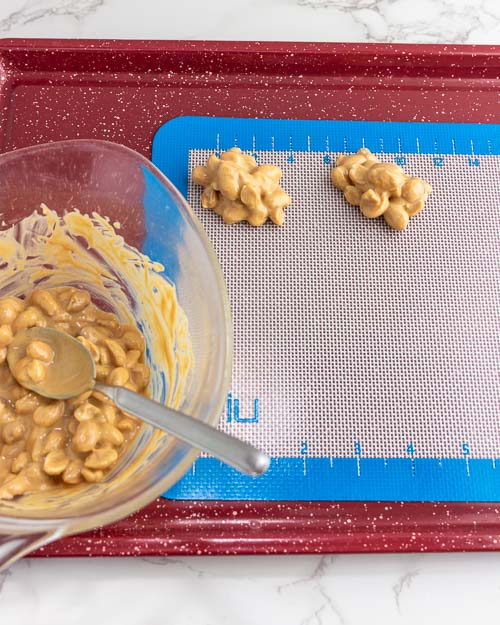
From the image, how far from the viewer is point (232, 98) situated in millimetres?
956

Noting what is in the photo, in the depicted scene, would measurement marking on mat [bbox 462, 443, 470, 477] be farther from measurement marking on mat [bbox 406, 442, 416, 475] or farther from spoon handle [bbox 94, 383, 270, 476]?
spoon handle [bbox 94, 383, 270, 476]

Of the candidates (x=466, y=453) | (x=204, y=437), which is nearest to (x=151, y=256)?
(x=204, y=437)

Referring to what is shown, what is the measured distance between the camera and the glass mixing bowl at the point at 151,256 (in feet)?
Answer: 1.96

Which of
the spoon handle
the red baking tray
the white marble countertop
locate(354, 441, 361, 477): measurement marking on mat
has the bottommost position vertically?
the white marble countertop

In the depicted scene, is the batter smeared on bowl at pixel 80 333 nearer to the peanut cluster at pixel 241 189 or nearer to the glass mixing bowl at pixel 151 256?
the glass mixing bowl at pixel 151 256

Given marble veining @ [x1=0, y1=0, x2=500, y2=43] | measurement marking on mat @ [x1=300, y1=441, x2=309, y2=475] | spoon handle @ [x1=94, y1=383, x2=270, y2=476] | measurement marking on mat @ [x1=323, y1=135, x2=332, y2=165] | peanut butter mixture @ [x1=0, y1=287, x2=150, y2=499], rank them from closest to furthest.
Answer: spoon handle @ [x1=94, y1=383, x2=270, y2=476] → peanut butter mixture @ [x1=0, y1=287, x2=150, y2=499] → measurement marking on mat @ [x1=300, y1=441, x2=309, y2=475] → measurement marking on mat @ [x1=323, y1=135, x2=332, y2=165] → marble veining @ [x1=0, y1=0, x2=500, y2=43]

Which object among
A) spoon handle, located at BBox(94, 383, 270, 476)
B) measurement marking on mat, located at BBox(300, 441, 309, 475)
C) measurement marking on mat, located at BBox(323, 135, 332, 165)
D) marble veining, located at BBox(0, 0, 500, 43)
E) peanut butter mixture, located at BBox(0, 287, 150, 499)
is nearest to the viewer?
spoon handle, located at BBox(94, 383, 270, 476)

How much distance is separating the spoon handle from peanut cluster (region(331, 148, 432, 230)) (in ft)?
1.43

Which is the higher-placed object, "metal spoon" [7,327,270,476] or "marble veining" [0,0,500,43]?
"marble veining" [0,0,500,43]

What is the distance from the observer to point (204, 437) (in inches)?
23.1

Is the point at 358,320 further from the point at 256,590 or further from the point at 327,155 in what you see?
the point at 256,590

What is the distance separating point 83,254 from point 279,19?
55 centimetres

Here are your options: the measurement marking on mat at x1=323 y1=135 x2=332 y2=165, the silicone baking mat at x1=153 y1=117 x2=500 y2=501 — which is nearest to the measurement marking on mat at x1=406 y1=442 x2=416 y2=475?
the silicone baking mat at x1=153 y1=117 x2=500 y2=501

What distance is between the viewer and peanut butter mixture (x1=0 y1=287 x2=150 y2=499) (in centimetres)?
70
